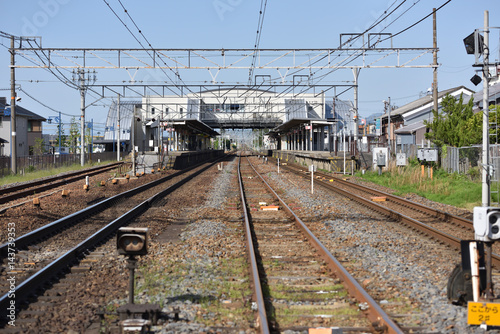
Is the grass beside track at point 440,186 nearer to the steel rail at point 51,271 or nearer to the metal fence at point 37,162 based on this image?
the steel rail at point 51,271

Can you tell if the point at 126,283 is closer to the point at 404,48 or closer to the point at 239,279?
the point at 239,279

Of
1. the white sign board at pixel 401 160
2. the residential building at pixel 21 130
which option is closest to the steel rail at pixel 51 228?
the white sign board at pixel 401 160

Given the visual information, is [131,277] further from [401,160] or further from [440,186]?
[401,160]

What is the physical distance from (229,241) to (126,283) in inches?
133

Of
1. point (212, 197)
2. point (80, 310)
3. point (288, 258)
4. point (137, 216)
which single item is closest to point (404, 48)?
point (212, 197)

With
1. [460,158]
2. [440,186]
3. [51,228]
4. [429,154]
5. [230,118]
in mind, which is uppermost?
[230,118]

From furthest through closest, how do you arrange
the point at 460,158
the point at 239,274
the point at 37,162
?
1. the point at 37,162
2. the point at 460,158
3. the point at 239,274

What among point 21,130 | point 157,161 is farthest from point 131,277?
point 21,130

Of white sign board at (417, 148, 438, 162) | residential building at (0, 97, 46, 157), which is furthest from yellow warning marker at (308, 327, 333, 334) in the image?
residential building at (0, 97, 46, 157)

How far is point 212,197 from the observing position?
18562 millimetres

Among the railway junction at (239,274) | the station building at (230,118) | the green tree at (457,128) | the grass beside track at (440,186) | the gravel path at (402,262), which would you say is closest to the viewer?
the railway junction at (239,274)

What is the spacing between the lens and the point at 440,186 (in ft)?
63.8

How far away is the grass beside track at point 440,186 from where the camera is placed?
16500 mm

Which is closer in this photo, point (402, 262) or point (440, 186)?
point (402, 262)
